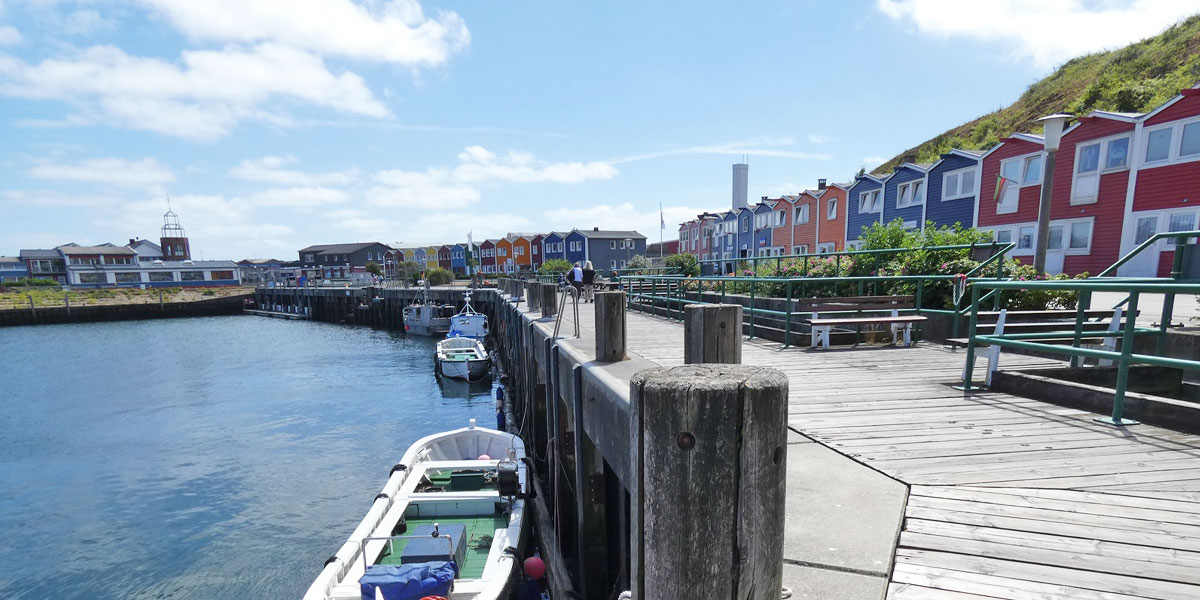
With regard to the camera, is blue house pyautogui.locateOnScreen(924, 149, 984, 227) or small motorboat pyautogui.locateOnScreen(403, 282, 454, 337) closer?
blue house pyautogui.locateOnScreen(924, 149, 984, 227)

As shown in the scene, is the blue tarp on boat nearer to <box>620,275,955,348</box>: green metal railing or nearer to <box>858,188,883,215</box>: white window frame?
<box>620,275,955,348</box>: green metal railing

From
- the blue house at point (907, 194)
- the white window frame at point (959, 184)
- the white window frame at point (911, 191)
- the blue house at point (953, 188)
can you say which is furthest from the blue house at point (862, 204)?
the white window frame at point (959, 184)

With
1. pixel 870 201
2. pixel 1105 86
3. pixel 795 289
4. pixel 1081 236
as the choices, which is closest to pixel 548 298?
pixel 795 289

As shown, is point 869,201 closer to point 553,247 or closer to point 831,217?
point 831,217

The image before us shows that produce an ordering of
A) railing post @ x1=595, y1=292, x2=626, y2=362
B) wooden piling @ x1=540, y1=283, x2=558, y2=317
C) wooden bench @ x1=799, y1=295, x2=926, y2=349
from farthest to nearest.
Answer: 1. wooden piling @ x1=540, y1=283, x2=558, y2=317
2. wooden bench @ x1=799, y1=295, x2=926, y2=349
3. railing post @ x1=595, y1=292, x2=626, y2=362

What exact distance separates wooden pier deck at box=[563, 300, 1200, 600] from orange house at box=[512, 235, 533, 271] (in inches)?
2502

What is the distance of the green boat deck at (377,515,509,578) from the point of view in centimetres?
727

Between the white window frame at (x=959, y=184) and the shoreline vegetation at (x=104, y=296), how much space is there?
78.3m

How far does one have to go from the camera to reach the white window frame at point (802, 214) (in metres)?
34.1

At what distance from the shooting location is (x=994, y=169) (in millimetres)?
21797

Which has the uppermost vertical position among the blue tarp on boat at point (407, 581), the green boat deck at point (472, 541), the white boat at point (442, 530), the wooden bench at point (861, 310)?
the wooden bench at point (861, 310)

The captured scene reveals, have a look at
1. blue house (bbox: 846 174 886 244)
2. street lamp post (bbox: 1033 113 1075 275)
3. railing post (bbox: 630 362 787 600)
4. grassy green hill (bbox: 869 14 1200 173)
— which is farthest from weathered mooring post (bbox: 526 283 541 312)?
grassy green hill (bbox: 869 14 1200 173)

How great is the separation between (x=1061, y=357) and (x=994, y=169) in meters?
19.9

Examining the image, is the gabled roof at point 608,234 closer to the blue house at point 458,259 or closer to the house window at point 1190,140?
the blue house at point 458,259
